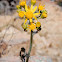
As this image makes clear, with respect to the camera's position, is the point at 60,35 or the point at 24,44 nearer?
the point at 24,44

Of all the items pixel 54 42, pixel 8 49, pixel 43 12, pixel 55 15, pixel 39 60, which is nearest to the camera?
pixel 43 12

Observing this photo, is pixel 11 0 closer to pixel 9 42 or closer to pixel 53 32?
pixel 53 32


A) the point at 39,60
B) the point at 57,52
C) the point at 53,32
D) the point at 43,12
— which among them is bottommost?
the point at 57,52

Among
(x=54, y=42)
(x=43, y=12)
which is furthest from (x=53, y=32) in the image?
(x=43, y=12)

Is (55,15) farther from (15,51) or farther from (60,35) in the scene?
(15,51)

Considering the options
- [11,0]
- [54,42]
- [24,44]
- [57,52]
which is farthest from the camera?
[11,0]

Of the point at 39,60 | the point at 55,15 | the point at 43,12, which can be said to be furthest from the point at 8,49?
the point at 55,15

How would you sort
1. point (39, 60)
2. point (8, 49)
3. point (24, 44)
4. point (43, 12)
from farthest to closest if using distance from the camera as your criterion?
point (24, 44) < point (8, 49) < point (39, 60) < point (43, 12)

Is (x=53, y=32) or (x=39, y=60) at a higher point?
(x=39, y=60)

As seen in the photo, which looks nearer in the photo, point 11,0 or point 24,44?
point 24,44
